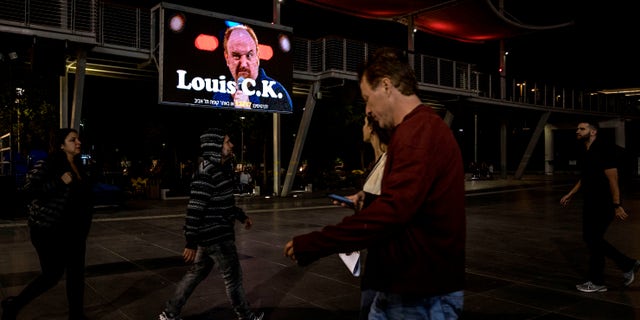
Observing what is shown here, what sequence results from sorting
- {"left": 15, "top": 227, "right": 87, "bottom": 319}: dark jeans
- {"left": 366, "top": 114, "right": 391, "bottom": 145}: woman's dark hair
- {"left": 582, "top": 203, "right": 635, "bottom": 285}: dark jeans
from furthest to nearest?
{"left": 582, "top": 203, "right": 635, "bottom": 285}: dark jeans → {"left": 15, "top": 227, "right": 87, "bottom": 319}: dark jeans → {"left": 366, "top": 114, "right": 391, "bottom": 145}: woman's dark hair

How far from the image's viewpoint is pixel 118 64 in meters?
16.6

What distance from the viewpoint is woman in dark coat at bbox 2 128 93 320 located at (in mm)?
4078

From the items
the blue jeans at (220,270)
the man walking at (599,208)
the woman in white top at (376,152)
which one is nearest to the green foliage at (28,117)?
the blue jeans at (220,270)

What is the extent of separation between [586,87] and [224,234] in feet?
144

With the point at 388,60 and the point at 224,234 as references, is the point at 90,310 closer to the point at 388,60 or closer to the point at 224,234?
the point at 224,234

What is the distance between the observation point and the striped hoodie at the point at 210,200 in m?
4.02

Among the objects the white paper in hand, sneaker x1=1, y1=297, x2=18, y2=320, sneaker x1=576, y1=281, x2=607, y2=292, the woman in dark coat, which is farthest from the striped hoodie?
sneaker x1=576, y1=281, x2=607, y2=292

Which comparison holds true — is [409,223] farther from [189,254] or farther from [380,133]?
[189,254]

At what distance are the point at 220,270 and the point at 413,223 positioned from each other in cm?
276

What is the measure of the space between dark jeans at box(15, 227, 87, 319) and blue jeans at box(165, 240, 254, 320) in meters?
0.84

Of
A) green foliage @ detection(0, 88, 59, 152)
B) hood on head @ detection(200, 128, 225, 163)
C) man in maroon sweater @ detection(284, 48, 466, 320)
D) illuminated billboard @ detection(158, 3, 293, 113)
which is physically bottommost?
man in maroon sweater @ detection(284, 48, 466, 320)

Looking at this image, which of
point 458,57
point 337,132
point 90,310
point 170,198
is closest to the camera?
point 90,310

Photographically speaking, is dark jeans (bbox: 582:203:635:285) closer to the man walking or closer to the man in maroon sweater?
the man walking

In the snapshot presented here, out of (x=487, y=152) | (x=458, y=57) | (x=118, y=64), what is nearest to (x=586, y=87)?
(x=458, y=57)
